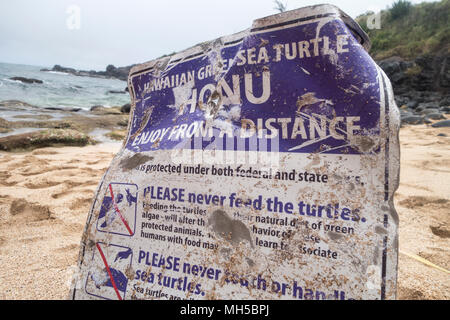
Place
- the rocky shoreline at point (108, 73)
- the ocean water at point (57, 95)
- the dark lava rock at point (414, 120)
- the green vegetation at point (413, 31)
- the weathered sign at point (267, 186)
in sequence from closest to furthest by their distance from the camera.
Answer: the weathered sign at point (267, 186) < the dark lava rock at point (414, 120) < the green vegetation at point (413, 31) < the ocean water at point (57, 95) < the rocky shoreline at point (108, 73)

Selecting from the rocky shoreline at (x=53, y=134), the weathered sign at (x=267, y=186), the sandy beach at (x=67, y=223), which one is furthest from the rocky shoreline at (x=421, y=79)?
the weathered sign at (x=267, y=186)

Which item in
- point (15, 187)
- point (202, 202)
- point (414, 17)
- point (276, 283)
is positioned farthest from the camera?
point (414, 17)

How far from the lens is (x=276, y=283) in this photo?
68cm

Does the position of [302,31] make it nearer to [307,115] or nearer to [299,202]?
[307,115]

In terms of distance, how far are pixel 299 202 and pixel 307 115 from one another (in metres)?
0.27

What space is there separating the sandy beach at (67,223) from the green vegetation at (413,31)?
43.0 ft

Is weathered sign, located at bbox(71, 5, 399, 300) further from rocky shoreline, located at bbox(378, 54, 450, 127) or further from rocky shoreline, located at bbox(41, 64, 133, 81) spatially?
rocky shoreline, located at bbox(41, 64, 133, 81)

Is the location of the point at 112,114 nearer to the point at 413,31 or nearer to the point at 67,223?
the point at 67,223

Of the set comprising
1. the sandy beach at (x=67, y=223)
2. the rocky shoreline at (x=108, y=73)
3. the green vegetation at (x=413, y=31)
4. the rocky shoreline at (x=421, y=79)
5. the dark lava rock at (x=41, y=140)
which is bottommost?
the sandy beach at (x=67, y=223)

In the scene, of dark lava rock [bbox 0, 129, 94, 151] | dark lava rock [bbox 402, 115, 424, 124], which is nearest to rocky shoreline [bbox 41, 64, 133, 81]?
dark lava rock [bbox 0, 129, 94, 151]

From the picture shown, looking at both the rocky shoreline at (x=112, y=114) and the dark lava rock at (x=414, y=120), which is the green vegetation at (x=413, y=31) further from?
the dark lava rock at (x=414, y=120)

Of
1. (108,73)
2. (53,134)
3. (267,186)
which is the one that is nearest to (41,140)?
(53,134)

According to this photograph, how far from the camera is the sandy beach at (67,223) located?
1082 mm
